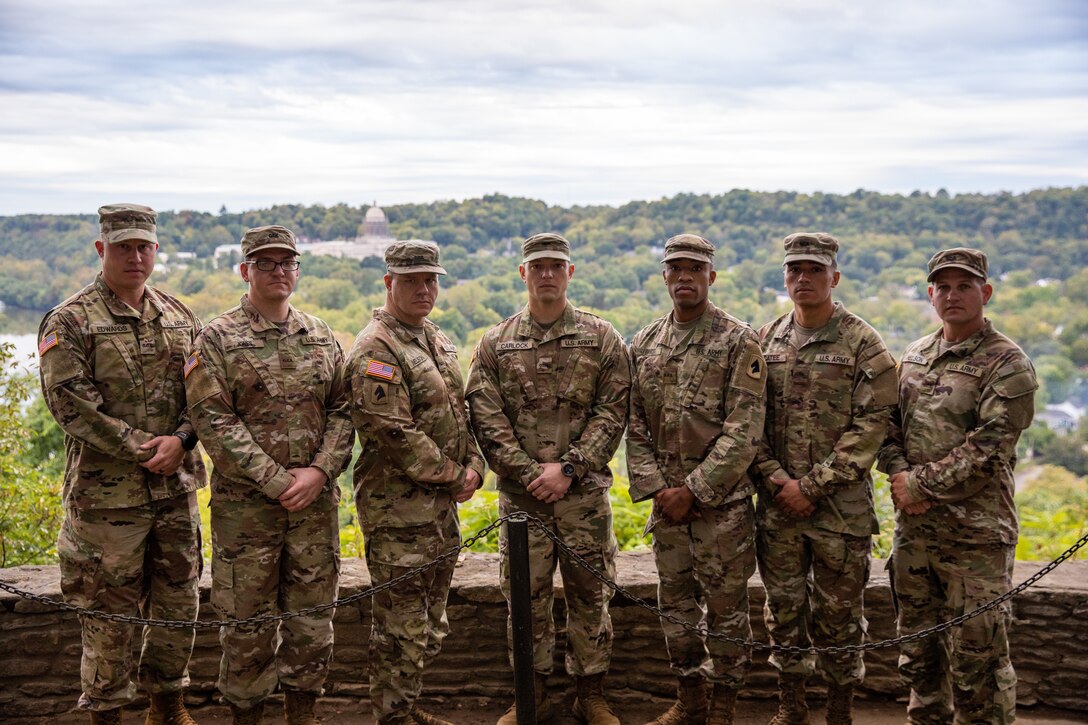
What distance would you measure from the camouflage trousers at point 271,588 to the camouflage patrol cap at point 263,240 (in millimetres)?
1144

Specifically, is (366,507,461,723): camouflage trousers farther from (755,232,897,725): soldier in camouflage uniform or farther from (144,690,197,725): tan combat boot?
(755,232,897,725): soldier in camouflage uniform

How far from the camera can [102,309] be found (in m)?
4.12

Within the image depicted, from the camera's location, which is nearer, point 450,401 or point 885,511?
point 450,401

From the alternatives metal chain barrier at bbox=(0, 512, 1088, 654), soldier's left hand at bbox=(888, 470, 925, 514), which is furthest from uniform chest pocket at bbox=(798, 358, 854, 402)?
metal chain barrier at bbox=(0, 512, 1088, 654)

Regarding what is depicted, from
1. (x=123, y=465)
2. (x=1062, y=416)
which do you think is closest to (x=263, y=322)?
(x=123, y=465)

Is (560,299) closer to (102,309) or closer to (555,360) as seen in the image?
(555,360)

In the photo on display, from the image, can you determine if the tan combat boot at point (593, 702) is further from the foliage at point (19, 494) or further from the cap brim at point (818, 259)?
the foliage at point (19, 494)

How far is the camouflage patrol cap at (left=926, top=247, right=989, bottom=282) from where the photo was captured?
13.5 ft

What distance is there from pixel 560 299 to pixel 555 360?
0.31m

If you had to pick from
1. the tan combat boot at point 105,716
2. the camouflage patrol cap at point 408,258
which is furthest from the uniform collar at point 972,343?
the tan combat boot at point 105,716

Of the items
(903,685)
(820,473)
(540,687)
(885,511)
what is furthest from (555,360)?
(885,511)

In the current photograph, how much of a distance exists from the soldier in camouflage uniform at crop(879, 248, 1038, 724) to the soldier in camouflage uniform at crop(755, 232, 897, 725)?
0.18 meters

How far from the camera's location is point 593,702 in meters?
4.52

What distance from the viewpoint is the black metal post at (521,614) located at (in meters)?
3.52
